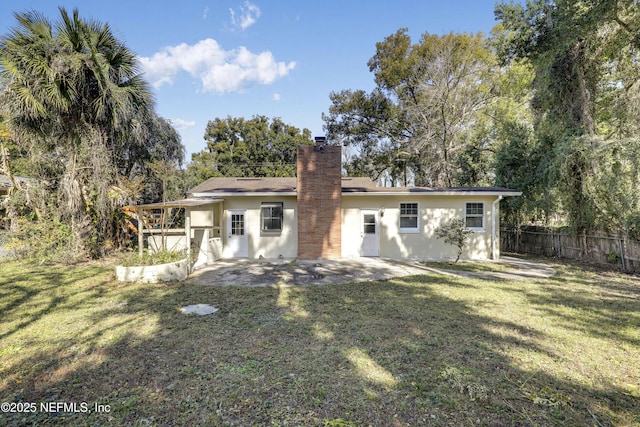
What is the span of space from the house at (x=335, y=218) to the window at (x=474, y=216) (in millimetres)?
35

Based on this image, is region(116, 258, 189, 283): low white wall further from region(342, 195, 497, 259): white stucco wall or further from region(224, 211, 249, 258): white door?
region(342, 195, 497, 259): white stucco wall

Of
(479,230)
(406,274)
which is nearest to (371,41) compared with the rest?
(479,230)

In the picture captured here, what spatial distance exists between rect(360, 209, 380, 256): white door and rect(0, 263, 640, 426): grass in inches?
198

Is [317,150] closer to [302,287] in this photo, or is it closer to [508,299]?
[302,287]

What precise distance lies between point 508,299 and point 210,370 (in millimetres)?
5939

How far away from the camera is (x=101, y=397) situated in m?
2.89

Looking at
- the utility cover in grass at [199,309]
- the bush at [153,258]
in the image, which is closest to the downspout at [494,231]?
the utility cover in grass at [199,309]

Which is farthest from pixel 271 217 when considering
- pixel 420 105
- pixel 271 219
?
pixel 420 105

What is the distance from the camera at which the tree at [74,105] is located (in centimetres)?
860

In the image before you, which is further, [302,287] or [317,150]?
[317,150]

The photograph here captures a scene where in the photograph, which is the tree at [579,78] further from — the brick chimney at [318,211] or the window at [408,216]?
the brick chimney at [318,211]

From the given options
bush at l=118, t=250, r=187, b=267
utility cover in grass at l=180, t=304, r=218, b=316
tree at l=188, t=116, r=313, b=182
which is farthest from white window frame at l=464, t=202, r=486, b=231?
tree at l=188, t=116, r=313, b=182

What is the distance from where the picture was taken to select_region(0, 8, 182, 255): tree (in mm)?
8602

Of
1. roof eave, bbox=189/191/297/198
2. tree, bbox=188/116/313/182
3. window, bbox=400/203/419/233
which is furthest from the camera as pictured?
tree, bbox=188/116/313/182
